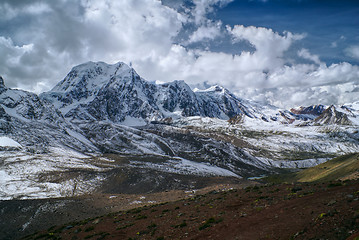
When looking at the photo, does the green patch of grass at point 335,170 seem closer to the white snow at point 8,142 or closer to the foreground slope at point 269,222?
the foreground slope at point 269,222

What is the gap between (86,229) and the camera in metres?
27.0

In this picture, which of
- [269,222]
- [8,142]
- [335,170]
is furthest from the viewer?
[8,142]

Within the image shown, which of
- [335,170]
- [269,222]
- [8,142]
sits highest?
[8,142]

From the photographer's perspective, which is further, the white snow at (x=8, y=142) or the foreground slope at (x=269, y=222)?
the white snow at (x=8, y=142)


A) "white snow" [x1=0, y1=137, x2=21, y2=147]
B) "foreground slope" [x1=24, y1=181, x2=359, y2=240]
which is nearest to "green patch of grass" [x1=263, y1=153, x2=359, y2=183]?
"foreground slope" [x1=24, y1=181, x2=359, y2=240]

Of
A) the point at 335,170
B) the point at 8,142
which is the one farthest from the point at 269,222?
the point at 8,142

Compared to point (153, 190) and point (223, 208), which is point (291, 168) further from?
point (223, 208)

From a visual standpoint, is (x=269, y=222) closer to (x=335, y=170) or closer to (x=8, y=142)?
(x=335, y=170)

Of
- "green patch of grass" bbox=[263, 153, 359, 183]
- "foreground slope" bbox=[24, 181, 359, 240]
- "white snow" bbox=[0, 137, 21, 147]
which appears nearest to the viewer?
"foreground slope" bbox=[24, 181, 359, 240]

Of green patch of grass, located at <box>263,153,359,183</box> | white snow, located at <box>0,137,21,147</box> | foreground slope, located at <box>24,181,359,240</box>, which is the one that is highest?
white snow, located at <box>0,137,21,147</box>

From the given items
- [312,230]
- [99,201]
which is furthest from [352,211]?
[99,201]

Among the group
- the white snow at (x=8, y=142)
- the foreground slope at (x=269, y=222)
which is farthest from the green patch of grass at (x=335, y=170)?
the white snow at (x=8, y=142)

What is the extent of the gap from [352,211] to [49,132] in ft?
662

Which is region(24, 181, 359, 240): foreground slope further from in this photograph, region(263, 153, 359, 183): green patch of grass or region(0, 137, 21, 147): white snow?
region(0, 137, 21, 147): white snow
